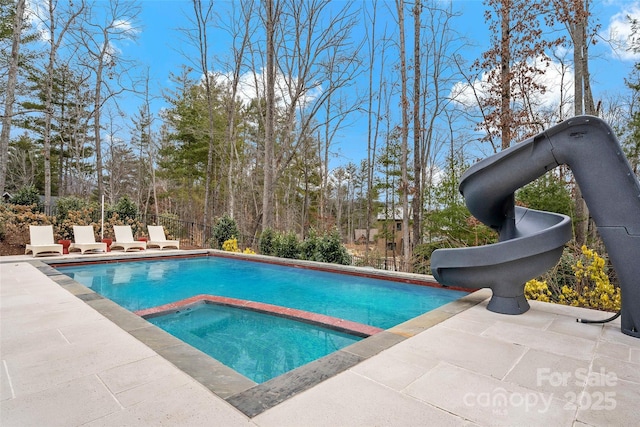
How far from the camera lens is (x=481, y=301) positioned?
4.22 meters

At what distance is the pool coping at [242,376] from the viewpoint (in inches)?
73.0

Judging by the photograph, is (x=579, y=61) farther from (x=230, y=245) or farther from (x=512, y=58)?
(x=230, y=245)

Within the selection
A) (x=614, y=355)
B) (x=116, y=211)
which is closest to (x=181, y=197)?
(x=116, y=211)

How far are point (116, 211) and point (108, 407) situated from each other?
13088 millimetres

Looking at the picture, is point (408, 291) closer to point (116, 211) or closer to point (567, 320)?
point (567, 320)

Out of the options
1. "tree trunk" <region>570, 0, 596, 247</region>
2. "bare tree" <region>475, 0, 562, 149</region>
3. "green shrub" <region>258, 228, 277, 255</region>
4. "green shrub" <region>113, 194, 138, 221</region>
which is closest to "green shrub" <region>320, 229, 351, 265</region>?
"green shrub" <region>258, 228, 277, 255</region>

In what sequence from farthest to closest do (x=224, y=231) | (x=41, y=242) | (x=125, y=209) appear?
(x=125, y=209) → (x=224, y=231) → (x=41, y=242)

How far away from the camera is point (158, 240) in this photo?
11477 millimetres

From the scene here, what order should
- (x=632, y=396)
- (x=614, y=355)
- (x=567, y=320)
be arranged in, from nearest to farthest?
(x=632, y=396), (x=614, y=355), (x=567, y=320)

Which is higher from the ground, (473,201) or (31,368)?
(473,201)

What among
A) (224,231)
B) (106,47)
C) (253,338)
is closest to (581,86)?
(253,338)

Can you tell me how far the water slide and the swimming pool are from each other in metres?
Answer: 1.45

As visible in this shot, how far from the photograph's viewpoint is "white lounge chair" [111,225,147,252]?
10.4 m

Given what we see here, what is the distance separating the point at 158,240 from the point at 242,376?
35.4ft
